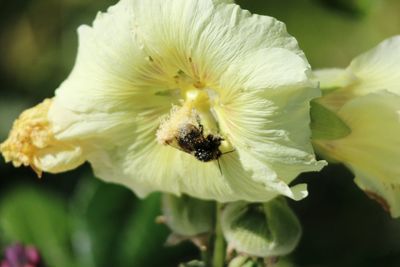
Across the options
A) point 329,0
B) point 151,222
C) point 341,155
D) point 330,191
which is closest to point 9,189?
point 151,222

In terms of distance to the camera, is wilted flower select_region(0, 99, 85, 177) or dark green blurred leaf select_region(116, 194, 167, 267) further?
dark green blurred leaf select_region(116, 194, 167, 267)

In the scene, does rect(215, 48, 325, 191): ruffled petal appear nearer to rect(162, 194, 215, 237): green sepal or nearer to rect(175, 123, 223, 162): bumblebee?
rect(175, 123, 223, 162): bumblebee

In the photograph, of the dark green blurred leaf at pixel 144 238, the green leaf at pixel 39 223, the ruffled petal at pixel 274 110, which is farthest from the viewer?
the green leaf at pixel 39 223

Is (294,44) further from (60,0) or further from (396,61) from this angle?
(60,0)

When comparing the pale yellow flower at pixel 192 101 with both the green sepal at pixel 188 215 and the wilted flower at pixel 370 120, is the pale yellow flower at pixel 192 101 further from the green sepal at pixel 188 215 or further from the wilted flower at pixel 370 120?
the wilted flower at pixel 370 120

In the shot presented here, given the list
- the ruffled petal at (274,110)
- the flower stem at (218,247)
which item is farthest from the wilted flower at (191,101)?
the flower stem at (218,247)

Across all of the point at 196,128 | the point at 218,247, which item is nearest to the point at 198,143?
the point at 196,128

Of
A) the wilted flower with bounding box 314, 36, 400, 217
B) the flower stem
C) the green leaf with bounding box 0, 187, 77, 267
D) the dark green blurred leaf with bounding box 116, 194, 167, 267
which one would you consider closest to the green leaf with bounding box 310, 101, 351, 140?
the wilted flower with bounding box 314, 36, 400, 217
